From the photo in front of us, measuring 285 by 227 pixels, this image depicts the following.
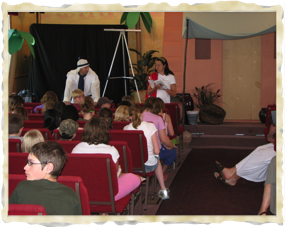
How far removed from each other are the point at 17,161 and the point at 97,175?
510 mm

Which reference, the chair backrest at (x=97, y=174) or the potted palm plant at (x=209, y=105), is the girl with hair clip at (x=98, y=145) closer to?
the chair backrest at (x=97, y=174)

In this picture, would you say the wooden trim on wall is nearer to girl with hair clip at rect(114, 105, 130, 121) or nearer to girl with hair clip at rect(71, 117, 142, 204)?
girl with hair clip at rect(114, 105, 130, 121)

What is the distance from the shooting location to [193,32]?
6.29 metres

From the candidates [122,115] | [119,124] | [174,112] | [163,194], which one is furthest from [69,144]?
[174,112]

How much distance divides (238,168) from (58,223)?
271 cm

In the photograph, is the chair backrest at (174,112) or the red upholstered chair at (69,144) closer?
the red upholstered chair at (69,144)

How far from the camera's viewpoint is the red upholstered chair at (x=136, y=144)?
316cm

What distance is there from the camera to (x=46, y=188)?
1.69 m

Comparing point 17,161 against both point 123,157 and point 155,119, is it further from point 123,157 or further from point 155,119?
point 155,119

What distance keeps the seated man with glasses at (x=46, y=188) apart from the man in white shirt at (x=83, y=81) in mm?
4300

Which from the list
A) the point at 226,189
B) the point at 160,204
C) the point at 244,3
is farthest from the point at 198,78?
the point at 244,3

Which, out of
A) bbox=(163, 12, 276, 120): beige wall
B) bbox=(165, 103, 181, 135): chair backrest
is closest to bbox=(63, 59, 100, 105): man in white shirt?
bbox=(165, 103, 181, 135): chair backrest

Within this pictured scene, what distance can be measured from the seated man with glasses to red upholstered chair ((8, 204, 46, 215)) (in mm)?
233

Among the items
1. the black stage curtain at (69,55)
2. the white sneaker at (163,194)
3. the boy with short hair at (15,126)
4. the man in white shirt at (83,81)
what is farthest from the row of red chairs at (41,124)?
the black stage curtain at (69,55)
